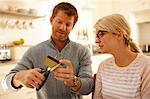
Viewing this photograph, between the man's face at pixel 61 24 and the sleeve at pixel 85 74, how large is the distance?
6.4 inches

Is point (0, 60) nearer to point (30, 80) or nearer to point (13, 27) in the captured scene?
point (13, 27)

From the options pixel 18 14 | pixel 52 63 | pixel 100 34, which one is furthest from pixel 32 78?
pixel 18 14

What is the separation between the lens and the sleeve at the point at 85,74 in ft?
3.98

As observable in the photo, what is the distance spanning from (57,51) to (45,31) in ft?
8.98

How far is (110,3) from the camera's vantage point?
5.48 metres

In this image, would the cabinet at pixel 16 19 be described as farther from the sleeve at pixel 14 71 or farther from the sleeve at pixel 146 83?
the sleeve at pixel 146 83

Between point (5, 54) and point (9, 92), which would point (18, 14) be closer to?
point (5, 54)

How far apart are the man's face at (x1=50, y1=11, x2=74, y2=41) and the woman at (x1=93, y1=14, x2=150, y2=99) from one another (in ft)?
0.51

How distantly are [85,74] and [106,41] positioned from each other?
0.72 feet

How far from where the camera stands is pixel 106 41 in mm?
1279

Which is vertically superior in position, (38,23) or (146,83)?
(38,23)

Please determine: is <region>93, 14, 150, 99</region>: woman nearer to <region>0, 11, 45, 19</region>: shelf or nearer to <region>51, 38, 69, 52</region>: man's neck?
<region>51, 38, 69, 52</region>: man's neck

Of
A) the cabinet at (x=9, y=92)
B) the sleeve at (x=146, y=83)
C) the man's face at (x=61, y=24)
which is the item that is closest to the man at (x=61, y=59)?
the man's face at (x=61, y=24)

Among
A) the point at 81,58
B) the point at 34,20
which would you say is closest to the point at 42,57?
the point at 81,58
